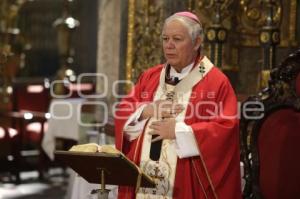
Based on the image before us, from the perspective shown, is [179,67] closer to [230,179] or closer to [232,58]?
[230,179]

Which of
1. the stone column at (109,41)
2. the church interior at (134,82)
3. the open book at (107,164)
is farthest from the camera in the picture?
the stone column at (109,41)

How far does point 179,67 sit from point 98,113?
2.79m

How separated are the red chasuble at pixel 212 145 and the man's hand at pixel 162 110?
0.06 meters

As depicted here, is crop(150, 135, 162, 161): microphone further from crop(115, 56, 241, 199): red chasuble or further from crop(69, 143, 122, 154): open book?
→ crop(69, 143, 122, 154): open book

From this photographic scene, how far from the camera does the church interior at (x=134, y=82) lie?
11.0 ft

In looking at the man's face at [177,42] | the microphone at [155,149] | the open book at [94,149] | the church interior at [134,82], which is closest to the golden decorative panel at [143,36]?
the church interior at [134,82]

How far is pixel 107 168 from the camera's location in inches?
114

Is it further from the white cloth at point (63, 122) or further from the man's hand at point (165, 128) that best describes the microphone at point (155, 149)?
the white cloth at point (63, 122)

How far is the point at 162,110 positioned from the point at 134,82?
226cm

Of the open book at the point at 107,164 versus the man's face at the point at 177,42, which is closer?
the open book at the point at 107,164

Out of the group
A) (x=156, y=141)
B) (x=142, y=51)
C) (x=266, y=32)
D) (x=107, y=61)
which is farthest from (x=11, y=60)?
(x=156, y=141)

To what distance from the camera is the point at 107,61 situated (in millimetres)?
5926

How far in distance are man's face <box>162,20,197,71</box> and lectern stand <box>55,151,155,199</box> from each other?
560 mm

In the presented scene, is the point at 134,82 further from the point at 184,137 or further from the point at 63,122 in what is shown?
the point at 184,137
